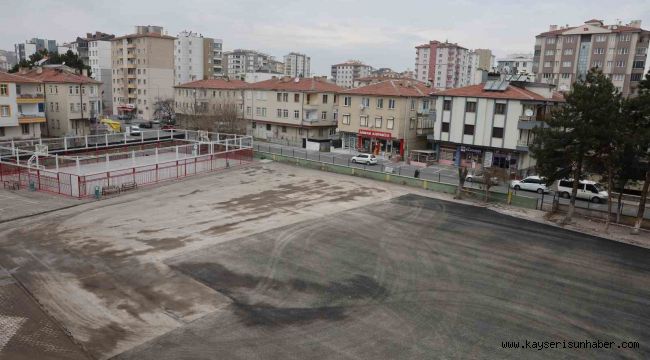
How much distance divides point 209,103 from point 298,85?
53.2 feet

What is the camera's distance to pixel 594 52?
90062mm

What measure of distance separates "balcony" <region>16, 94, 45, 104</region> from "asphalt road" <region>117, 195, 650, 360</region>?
47080 mm

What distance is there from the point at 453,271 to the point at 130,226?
18.0 meters

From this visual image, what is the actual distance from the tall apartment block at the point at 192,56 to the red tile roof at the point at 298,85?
51217 mm

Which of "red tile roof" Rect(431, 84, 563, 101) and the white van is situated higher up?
→ "red tile roof" Rect(431, 84, 563, 101)

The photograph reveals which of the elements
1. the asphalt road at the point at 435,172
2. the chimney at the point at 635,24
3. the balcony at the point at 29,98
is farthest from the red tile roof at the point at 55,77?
the chimney at the point at 635,24

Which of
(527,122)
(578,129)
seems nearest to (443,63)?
(527,122)

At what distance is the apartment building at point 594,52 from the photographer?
282ft

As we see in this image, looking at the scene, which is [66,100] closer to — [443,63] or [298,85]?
[298,85]

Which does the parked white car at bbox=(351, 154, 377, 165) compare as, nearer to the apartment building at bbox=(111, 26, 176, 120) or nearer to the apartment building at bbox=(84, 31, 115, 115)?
the apartment building at bbox=(111, 26, 176, 120)

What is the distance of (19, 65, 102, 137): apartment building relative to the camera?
222 ft

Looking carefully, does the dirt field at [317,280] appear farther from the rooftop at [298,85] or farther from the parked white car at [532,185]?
the rooftop at [298,85]

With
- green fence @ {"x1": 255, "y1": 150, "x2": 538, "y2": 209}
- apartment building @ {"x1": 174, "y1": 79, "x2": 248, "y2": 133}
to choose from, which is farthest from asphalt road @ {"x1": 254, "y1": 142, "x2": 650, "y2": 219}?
apartment building @ {"x1": 174, "y1": 79, "x2": 248, "y2": 133}

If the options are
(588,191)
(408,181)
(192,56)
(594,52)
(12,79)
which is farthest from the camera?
(192,56)
